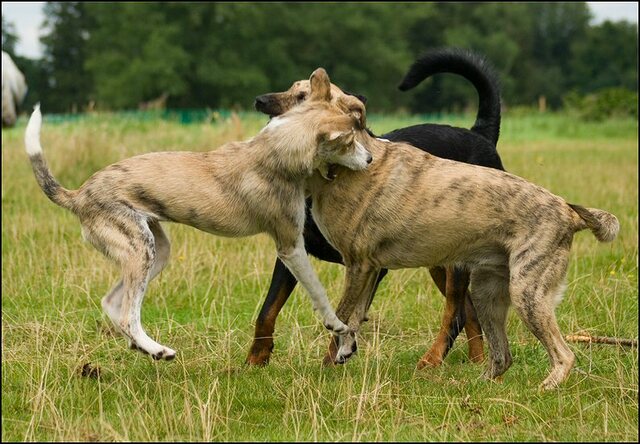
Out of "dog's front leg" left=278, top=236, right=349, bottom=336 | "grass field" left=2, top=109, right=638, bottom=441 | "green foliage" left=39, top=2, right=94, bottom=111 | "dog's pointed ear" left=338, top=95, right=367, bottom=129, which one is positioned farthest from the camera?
"green foliage" left=39, top=2, right=94, bottom=111

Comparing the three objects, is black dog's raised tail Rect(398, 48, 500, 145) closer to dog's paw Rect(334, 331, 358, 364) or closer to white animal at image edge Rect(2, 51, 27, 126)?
dog's paw Rect(334, 331, 358, 364)

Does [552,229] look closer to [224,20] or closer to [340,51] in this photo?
[224,20]

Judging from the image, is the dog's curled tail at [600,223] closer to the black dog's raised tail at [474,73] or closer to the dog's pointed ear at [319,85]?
the dog's pointed ear at [319,85]

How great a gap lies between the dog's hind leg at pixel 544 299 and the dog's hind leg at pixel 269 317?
1386mm

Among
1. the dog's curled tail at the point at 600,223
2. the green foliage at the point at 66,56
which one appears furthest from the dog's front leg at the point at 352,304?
the green foliage at the point at 66,56

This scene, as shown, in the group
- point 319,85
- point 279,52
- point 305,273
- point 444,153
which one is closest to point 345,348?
point 305,273

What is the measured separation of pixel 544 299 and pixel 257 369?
172 centimetres

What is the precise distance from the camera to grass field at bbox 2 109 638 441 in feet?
14.5

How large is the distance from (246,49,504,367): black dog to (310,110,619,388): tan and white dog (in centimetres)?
49

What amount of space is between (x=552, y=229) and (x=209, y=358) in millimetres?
2120

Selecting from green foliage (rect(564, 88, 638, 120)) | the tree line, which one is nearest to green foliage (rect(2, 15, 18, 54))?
the tree line

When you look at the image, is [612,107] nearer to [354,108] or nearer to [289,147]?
[354,108]

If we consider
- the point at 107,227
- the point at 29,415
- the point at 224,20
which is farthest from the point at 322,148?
the point at 224,20

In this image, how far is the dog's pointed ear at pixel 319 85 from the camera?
5.21 metres
